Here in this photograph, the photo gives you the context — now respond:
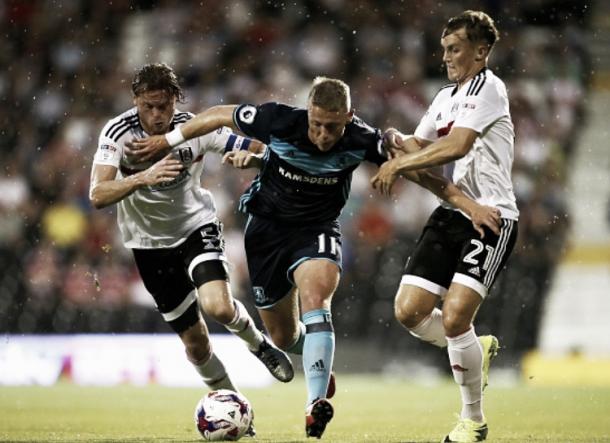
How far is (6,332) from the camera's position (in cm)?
1462

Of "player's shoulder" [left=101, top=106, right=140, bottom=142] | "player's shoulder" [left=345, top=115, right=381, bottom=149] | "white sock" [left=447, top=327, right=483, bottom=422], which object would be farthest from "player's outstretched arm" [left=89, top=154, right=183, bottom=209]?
"white sock" [left=447, top=327, right=483, bottom=422]

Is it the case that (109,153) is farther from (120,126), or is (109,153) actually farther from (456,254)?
(456,254)

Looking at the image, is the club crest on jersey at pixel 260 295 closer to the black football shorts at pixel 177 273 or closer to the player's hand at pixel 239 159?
the black football shorts at pixel 177 273

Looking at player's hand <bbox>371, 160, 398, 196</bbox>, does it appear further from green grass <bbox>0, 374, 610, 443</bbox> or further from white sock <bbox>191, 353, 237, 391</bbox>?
white sock <bbox>191, 353, 237, 391</bbox>

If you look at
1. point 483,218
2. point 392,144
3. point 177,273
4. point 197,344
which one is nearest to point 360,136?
point 392,144

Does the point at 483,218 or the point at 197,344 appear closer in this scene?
the point at 483,218

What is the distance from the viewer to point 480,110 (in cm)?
687

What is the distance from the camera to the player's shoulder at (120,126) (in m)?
7.65

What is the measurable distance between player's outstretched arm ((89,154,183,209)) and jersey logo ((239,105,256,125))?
48 cm

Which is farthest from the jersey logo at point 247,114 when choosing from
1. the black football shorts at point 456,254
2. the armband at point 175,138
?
the black football shorts at point 456,254

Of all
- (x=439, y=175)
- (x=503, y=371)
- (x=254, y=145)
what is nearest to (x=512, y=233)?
(x=439, y=175)

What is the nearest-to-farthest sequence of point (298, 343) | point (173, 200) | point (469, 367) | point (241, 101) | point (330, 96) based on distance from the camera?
point (330, 96) → point (469, 367) → point (173, 200) → point (298, 343) → point (241, 101)

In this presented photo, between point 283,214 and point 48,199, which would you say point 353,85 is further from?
point 283,214

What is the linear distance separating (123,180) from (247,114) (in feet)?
2.89
